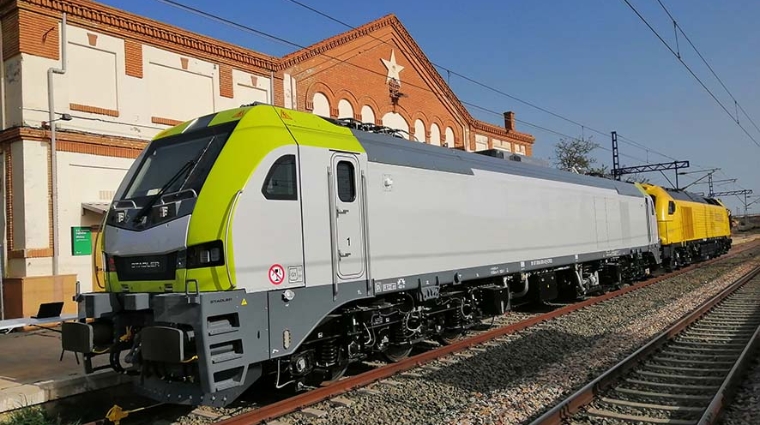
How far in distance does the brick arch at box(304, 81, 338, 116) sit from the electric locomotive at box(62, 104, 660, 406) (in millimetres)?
10661

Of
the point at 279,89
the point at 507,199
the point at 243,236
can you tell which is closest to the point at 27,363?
the point at 243,236

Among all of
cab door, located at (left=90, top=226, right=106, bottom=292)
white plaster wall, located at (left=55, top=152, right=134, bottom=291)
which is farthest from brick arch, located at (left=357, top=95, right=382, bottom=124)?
cab door, located at (left=90, top=226, right=106, bottom=292)

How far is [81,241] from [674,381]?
12228 millimetres

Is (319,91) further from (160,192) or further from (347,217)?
(160,192)

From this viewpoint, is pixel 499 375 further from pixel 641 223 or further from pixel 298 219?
pixel 641 223

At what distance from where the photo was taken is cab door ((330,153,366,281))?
7.05m

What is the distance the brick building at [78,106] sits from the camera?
500 inches

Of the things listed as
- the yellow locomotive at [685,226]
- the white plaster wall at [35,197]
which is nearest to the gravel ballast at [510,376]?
the white plaster wall at [35,197]

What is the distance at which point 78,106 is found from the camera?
1345 cm

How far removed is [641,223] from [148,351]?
56.0 ft

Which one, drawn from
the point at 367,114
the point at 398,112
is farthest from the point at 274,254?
the point at 398,112

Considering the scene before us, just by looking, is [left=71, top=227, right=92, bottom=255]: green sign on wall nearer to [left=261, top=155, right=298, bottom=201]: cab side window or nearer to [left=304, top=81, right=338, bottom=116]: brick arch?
[left=304, top=81, right=338, bottom=116]: brick arch

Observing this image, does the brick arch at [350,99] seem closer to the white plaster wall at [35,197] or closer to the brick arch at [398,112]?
the brick arch at [398,112]

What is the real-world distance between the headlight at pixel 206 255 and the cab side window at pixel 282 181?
0.78 meters
